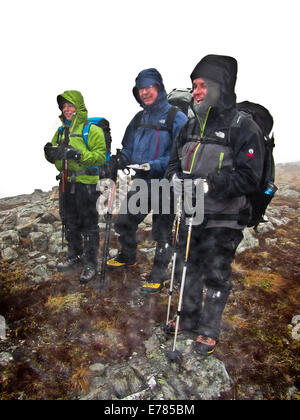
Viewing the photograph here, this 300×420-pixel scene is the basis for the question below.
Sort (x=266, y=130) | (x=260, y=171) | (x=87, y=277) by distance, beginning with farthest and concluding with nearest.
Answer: (x=87, y=277) < (x=266, y=130) < (x=260, y=171)

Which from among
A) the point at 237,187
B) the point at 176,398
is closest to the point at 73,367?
the point at 176,398

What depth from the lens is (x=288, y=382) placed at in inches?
157

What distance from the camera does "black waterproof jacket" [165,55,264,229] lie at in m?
3.85

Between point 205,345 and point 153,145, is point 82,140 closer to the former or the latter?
point 153,145

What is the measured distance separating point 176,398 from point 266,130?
13.2 feet

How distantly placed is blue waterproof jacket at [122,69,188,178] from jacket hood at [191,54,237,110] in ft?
5.51

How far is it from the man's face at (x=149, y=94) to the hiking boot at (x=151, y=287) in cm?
399

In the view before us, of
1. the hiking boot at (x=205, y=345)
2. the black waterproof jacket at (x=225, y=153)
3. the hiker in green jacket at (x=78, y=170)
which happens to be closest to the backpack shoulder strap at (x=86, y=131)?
the hiker in green jacket at (x=78, y=170)

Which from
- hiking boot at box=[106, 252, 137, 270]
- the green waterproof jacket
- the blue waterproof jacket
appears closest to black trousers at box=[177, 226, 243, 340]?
the blue waterproof jacket

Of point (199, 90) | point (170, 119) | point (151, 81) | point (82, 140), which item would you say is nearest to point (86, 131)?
point (82, 140)

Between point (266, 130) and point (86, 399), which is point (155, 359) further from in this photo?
point (266, 130)

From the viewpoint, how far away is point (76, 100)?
20.4 ft

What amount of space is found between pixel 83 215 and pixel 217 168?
3.83 m

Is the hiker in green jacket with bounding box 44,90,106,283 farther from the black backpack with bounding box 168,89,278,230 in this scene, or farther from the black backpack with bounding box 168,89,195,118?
the black backpack with bounding box 168,89,278,230
